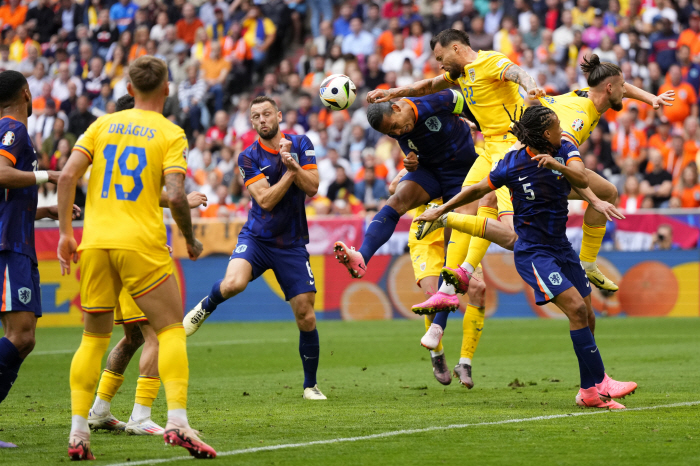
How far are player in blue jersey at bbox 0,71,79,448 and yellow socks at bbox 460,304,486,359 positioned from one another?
4444mm

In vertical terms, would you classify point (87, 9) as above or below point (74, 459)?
above

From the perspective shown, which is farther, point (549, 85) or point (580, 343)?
point (549, 85)

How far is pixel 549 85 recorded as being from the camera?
18953 millimetres

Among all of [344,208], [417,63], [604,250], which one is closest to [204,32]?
[417,63]

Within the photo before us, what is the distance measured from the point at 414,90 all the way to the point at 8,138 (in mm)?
4238

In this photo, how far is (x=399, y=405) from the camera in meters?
7.79

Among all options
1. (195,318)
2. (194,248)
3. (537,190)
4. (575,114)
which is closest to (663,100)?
(575,114)

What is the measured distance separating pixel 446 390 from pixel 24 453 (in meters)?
4.53

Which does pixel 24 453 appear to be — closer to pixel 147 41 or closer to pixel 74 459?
pixel 74 459

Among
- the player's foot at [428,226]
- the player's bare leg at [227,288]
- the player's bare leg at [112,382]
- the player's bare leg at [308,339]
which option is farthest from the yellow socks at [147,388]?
the player's foot at [428,226]

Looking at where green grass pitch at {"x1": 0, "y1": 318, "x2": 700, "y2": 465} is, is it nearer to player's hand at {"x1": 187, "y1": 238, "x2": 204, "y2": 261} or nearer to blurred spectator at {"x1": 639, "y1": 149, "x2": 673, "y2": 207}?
player's hand at {"x1": 187, "y1": 238, "x2": 204, "y2": 261}

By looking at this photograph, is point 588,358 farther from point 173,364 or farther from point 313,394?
point 173,364

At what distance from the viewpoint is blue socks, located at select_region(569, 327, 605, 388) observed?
7375mm

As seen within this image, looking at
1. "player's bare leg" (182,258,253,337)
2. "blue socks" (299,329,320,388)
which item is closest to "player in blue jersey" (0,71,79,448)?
"player's bare leg" (182,258,253,337)
